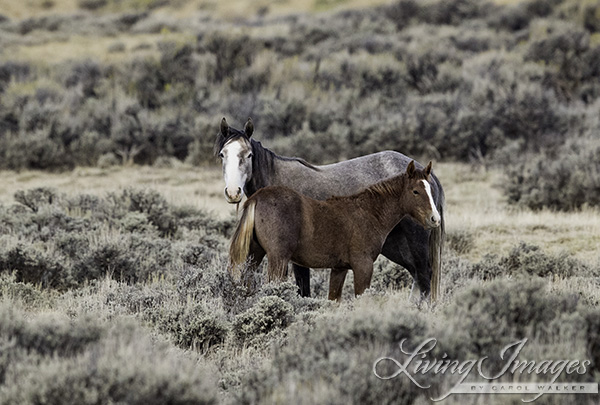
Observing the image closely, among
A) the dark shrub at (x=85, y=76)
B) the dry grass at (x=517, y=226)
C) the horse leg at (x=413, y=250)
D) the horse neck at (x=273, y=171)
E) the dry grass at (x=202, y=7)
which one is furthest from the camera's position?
the dry grass at (x=202, y=7)

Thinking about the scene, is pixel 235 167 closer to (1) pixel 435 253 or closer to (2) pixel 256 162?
(2) pixel 256 162

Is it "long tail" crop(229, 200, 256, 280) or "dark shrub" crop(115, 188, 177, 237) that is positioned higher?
"long tail" crop(229, 200, 256, 280)

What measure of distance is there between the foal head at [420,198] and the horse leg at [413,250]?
0.85 m

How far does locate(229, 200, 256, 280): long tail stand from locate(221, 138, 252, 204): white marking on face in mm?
248

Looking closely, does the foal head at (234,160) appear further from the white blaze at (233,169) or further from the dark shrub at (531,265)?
the dark shrub at (531,265)

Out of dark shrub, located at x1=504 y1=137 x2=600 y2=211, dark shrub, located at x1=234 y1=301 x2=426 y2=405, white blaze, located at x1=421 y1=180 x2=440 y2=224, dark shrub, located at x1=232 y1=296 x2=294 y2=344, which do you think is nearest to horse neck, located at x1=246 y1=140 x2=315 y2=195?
white blaze, located at x1=421 y1=180 x2=440 y2=224

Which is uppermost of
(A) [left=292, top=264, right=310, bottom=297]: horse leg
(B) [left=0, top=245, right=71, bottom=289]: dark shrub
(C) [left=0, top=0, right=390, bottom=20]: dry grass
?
(C) [left=0, top=0, right=390, bottom=20]: dry grass

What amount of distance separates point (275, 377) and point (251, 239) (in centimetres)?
238

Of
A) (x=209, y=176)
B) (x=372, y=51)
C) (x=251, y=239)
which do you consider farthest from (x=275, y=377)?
(x=372, y=51)

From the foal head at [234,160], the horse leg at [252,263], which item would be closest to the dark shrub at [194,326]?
the horse leg at [252,263]

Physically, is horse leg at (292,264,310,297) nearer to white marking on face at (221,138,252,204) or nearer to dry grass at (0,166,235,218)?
white marking on face at (221,138,252,204)

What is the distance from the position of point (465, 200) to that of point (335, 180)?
698cm

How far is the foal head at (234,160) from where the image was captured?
6.37 m

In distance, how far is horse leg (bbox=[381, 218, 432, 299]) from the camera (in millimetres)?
7391
